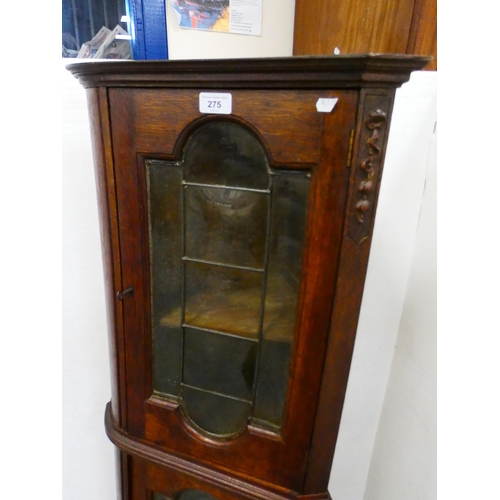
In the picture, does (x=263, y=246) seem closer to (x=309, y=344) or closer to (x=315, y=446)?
(x=309, y=344)

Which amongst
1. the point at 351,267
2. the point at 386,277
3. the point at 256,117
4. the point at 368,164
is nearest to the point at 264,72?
the point at 256,117

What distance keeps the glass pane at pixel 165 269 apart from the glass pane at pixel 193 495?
268 millimetres

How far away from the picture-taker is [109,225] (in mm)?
618

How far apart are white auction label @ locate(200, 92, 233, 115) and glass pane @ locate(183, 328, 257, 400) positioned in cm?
37

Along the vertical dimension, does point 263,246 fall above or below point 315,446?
above

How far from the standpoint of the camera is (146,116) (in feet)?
1.79

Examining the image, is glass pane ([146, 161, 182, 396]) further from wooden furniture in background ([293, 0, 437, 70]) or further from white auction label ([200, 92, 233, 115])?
wooden furniture in background ([293, 0, 437, 70])

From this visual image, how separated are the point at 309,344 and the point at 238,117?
1.16ft

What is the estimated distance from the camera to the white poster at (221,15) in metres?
0.85

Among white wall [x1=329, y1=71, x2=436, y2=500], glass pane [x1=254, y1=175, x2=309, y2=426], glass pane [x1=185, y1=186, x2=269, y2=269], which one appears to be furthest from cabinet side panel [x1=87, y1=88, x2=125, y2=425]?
white wall [x1=329, y1=71, x2=436, y2=500]
